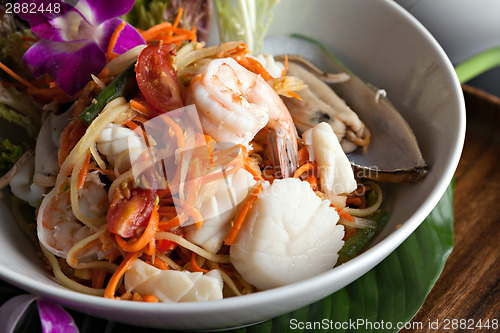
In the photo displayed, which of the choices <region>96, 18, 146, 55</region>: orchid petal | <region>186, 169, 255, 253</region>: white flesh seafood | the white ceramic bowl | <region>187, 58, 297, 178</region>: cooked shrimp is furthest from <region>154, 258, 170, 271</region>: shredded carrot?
<region>96, 18, 146, 55</region>: orchid petal

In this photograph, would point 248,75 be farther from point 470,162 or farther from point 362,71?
point 470,162

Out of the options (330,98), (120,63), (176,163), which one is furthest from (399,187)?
(120,63)

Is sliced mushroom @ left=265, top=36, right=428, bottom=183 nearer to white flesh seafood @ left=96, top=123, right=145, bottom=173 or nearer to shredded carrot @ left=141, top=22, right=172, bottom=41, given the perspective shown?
shredded carrot @ left=141, top=22, right=172, bottom=41

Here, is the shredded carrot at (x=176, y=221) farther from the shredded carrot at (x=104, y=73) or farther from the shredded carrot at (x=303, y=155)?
the shredded carrot at (x=104, y=73)

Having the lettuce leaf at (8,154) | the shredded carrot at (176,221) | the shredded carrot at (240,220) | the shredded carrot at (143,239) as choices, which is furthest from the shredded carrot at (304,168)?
the lettuce leaf at (8,154)

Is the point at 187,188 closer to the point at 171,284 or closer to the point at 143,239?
the point at 143,239

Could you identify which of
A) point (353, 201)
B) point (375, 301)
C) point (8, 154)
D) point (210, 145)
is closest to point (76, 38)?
point (8, 154)
